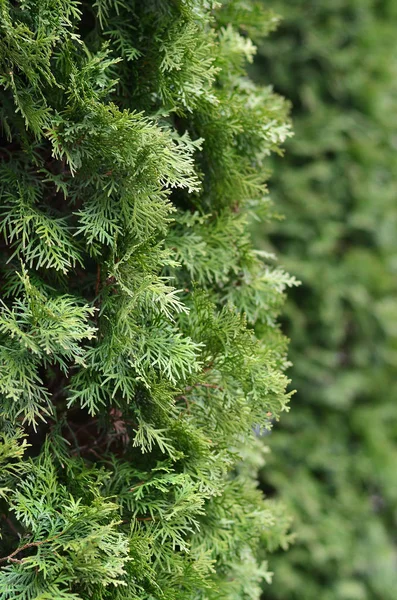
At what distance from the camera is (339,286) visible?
11.1ft

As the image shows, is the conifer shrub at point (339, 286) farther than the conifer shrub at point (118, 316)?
Yes

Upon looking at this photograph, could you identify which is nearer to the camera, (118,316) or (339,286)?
(118,316)

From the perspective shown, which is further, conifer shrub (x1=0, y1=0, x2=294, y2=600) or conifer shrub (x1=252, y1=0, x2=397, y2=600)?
conifer shrub (x1=252, y1=0, x2=397, y2=600)

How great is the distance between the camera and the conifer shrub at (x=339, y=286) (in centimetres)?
329

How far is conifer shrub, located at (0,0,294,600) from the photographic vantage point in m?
1.18

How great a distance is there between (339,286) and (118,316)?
2.30 m

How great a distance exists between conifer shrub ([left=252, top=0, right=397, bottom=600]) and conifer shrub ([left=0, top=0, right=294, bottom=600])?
1831 millimetres

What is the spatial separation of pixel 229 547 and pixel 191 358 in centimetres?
50

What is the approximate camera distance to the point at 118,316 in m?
1.25

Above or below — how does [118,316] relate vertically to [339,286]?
above

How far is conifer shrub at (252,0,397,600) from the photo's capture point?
329 centimetres

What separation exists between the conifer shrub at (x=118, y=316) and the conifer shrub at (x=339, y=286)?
6.01 ft

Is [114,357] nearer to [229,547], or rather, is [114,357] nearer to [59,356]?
[59,356]

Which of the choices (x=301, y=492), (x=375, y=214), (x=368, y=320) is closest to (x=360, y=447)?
(x=301, y=492)
